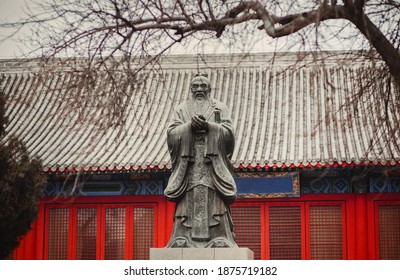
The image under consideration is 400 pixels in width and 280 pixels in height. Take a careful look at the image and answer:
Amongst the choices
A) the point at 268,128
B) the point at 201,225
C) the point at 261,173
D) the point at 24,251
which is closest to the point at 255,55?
the point at 268,128

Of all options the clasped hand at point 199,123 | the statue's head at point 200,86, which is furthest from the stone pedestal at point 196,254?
the statue's head at point 200,86

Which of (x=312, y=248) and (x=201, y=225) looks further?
(x=312, y=248)

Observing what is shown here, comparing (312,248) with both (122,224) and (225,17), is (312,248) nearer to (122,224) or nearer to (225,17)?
(122,224)

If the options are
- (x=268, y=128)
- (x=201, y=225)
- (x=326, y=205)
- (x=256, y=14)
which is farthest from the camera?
(x=268, y=128)

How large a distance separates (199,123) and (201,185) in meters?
0.63

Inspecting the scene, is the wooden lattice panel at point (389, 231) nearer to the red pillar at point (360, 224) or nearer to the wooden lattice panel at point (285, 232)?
the red pillar at point (360, 224)

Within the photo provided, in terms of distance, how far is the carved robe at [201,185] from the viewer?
27.9ft

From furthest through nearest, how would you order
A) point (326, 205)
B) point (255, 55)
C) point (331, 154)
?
point (255, 55) → point (326, 205) → point (331, 154)

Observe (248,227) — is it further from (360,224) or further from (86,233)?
(86,233)

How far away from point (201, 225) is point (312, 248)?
7.01m

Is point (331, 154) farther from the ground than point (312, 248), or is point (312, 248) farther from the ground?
point (331, 154)

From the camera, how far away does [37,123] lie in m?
17.6

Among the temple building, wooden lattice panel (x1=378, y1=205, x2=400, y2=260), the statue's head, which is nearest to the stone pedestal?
the statue's head

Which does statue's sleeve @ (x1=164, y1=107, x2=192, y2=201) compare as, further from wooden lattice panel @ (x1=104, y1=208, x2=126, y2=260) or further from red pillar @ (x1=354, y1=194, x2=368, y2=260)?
wooden lattice panel @ (x1=104, y1=208, x2=126, y2=260)
